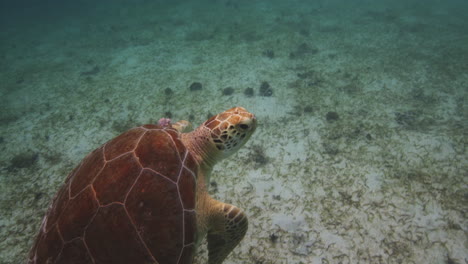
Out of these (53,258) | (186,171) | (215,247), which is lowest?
(215,247)

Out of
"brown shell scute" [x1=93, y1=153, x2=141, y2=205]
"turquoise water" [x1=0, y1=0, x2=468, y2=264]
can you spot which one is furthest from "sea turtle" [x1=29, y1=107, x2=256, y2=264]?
"turquoise water" [x1=0, y1=0, x2=468, y2=264]

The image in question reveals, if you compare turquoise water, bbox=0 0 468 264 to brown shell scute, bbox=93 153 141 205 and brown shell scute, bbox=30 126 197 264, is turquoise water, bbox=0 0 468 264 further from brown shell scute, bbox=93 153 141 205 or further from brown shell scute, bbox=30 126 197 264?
brown shell scute, bbox=93 153 141 205

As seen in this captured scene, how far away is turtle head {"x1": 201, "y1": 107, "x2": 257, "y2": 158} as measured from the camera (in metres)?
2.25

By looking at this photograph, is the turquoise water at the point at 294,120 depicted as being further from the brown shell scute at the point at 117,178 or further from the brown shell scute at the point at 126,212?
the brown shell scute at the point at 117,178

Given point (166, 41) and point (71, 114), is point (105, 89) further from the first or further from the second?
point (166, 41)

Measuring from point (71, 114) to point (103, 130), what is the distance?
1.77 m

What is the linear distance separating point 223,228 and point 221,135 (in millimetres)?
975

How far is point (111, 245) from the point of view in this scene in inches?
63.1

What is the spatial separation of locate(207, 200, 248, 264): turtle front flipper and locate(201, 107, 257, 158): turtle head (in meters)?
0.60

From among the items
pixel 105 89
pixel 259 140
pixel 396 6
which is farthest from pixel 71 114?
pixel 396 6

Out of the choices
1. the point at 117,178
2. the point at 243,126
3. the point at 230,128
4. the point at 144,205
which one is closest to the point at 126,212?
the point at 144,205

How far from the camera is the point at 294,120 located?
5.20m

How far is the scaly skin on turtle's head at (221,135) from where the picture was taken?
225cm

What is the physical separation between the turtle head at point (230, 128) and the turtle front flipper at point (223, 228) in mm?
601
